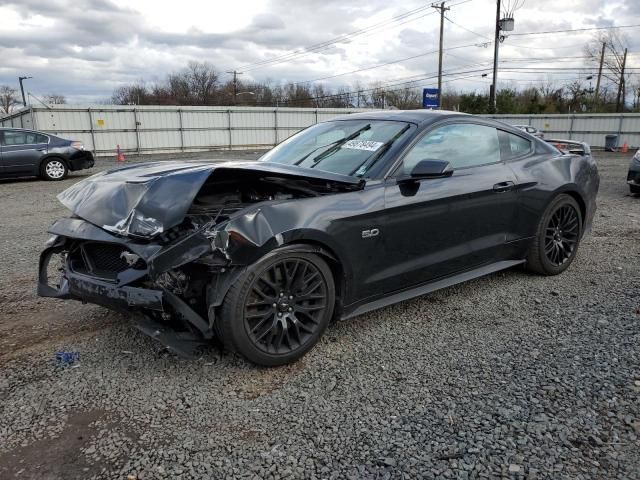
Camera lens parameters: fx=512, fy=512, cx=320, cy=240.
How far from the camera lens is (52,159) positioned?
14.0 m

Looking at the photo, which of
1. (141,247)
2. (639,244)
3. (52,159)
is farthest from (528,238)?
(52,159)

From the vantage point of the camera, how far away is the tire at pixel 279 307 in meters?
2.95

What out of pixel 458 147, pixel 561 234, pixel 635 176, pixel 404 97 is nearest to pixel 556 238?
pixel 561 234

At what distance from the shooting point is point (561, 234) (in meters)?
4.99

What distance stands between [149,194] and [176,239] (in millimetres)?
364

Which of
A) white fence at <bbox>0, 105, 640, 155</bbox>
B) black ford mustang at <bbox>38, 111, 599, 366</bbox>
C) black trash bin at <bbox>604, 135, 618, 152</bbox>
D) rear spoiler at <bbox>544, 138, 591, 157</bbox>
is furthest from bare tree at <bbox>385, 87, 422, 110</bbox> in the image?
black ford mustang at <bbox>38, 111, 599, 366</bbox>

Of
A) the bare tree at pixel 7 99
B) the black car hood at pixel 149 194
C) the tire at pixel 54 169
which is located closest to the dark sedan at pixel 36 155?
→ the tire at pixel 54 169

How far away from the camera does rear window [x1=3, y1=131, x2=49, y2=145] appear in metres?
13.3

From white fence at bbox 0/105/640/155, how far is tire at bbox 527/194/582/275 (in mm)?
23348

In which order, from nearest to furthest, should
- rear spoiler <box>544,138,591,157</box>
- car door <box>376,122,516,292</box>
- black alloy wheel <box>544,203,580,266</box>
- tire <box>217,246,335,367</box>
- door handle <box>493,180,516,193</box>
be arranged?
tire <box>217,246,335,367</box> → car door <box>376,122,516,292</box> → door handle <box>493,180,516,193</box> → black alloy wheel <box>544,203,580,266</box> → rear spoiler <box>544,138,591,157</box>

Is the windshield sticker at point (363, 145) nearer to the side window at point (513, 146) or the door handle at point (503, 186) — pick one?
the door handle at point (503, 186)

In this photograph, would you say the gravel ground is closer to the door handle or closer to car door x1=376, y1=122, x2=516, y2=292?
car door x1=376, y1=122, x2=516, y2=292

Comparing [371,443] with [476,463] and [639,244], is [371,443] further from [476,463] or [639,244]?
[639,244]

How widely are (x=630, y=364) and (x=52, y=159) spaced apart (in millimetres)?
14540
